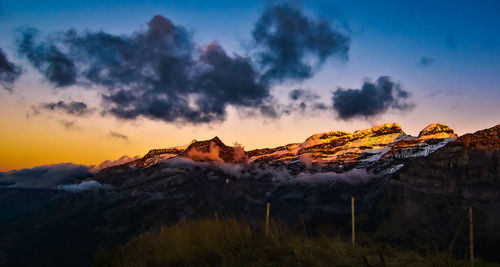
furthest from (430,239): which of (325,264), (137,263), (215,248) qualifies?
(137,263)

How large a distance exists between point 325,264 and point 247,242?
2916 mm

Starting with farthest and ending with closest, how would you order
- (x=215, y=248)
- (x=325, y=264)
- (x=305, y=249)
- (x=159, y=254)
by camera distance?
(x=159, y=254), (x=215, y=248), (x=305, y=249), (x=325, y=264)

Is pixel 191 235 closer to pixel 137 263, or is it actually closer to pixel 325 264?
pixel 137 263

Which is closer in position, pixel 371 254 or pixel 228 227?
pixel 371 254

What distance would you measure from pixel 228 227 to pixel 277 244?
8.91 feet

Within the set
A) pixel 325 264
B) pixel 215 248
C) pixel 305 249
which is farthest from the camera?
pixel 215 248

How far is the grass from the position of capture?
29.5ft

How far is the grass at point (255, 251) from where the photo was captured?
9.00 metres

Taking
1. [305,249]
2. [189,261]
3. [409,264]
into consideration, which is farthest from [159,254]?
[409,264]

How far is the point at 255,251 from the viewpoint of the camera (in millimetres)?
9898

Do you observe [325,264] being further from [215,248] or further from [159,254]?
[159,254]

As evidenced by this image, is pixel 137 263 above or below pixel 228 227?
below

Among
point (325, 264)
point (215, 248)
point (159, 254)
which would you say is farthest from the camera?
point (159, 254)

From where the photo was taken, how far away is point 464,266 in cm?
952
